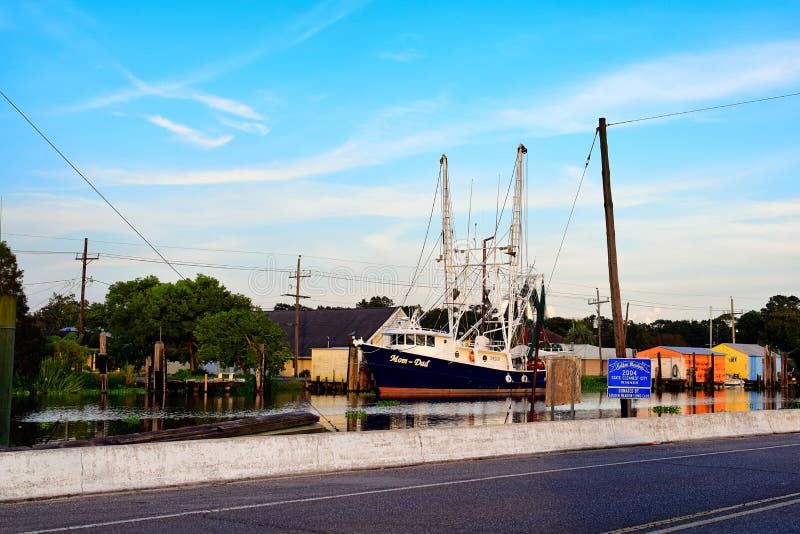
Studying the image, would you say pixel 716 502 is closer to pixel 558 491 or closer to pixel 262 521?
pixel 558 491

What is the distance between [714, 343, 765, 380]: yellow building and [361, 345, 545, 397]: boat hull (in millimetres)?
51904

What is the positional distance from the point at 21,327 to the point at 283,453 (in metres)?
48.9

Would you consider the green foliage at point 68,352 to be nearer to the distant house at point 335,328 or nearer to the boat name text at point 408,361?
the distant house at point 335,328

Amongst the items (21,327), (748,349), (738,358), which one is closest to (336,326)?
(21,327)

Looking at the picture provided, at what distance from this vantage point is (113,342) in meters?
83.8

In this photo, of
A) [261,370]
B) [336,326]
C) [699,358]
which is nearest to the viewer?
[261,370]

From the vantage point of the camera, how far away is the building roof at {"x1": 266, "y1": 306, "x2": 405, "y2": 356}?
94125mm

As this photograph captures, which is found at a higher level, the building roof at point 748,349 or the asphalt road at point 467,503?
the building roof at point 748,349

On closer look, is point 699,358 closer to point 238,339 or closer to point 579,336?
point 579,336

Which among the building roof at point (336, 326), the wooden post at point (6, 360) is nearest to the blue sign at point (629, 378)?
the wooden post at point (6, 360)

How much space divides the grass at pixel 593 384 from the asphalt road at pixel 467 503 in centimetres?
7560

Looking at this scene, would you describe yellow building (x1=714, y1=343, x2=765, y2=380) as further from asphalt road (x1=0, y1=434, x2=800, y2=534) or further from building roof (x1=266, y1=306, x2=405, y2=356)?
asphalt road (x1=0, y1=434, x2=800, y2=534)

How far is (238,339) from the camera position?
75812mm

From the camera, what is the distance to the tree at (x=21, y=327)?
193ft
